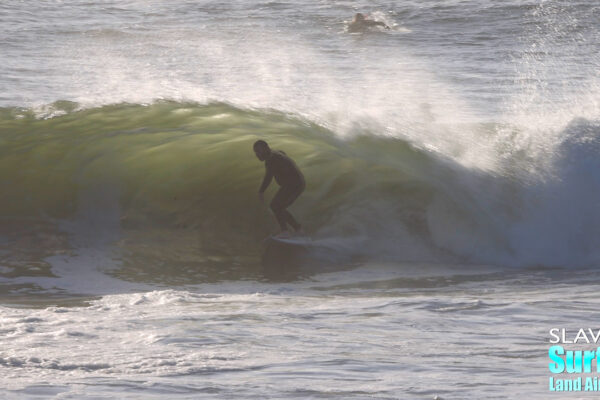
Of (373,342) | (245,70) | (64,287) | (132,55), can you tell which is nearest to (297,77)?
(245,70)

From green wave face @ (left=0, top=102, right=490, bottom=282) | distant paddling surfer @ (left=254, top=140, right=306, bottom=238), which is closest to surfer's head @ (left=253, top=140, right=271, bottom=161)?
distant paddling surfer @ (left=254, top=140, right=306, bottom=238)

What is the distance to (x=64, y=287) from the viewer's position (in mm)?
8641

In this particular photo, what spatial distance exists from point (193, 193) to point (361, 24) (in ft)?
69.8

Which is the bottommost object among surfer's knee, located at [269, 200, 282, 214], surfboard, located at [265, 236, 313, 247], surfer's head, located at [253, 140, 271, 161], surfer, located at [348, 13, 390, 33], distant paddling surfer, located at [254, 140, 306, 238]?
surfboard, located at [265, 236, 313, 247]

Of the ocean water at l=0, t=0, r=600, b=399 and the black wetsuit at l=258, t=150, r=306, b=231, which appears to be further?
the black wetsuit at l=258, t=150, r=306, b=231

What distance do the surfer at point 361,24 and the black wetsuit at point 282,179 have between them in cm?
2135

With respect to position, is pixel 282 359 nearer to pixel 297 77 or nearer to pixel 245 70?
pixel 297 77

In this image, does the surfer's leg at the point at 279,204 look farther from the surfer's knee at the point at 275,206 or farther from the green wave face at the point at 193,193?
the green wave face at the point at 193,193

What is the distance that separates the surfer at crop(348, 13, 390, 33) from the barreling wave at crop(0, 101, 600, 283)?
18.5m

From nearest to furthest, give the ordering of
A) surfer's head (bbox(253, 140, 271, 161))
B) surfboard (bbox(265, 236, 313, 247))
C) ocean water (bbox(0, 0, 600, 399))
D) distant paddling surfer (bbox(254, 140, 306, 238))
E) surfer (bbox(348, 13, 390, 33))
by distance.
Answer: ocean water (bbox(0, 0, 600, 399))
surfer's head (bbox(253, 140, 271, 161))
distant paddling surfer (bbox(254, 140, 306, 238))
surfboard (bbox(265, 236, 313, 247))
surfer (bbox(348, 13, 390, 33))

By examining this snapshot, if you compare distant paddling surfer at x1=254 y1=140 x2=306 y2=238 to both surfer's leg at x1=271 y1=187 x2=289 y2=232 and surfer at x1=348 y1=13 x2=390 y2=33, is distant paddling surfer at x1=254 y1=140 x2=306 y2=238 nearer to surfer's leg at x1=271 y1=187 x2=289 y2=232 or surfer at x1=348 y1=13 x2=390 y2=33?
surfer's leg at x1=271 y1=187 x2=289 y2=232

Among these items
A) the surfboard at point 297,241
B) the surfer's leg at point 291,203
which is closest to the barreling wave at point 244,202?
the surfboard at point 297,241

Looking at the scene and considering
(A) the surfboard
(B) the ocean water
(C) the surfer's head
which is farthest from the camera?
(A) the surfboard

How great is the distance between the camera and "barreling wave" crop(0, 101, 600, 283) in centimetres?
984
